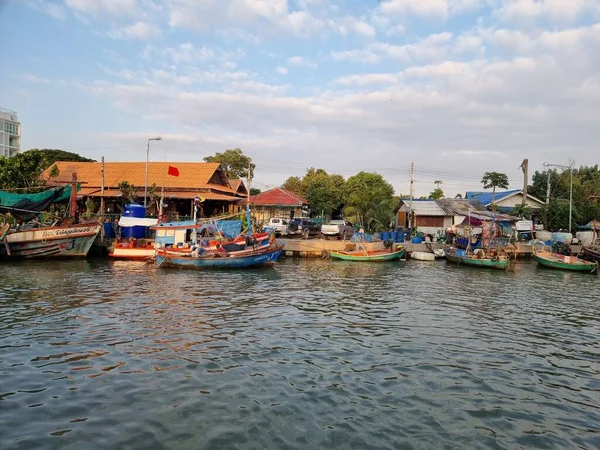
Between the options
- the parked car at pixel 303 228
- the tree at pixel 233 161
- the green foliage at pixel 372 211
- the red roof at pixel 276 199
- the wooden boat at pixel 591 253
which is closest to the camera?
the wooden boat at pixel 591 253

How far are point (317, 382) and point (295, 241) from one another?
2588cm

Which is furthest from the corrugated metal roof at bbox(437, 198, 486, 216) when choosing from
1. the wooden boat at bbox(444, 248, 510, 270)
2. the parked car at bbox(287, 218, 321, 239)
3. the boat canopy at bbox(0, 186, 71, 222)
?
the boat canopy at bbox(0, 186, 71, 222)

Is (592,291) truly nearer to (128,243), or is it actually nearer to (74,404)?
(74,404)

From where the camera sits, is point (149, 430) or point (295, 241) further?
point (295, 241)

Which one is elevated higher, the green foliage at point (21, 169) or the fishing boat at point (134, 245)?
the green foliage at point (21, 169)

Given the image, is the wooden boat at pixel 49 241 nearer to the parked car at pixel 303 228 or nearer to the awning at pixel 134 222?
the awning at pixel 134 222

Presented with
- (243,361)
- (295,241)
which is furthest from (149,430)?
(295,241)

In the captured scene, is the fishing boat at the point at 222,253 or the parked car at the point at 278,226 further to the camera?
the parked car at the point at 278,226

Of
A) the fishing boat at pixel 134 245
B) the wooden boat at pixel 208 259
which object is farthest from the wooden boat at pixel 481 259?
the fishing boat at pixel 134 245

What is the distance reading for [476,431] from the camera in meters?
7.04

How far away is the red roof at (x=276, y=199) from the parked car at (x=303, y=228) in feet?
28.0

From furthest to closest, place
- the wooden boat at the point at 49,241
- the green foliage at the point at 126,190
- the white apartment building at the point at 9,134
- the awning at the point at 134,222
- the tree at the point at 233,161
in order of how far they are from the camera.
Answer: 1. the white apartment building at the point at 9,134
2. the tree at the point at 233,161
3. the green foliage at the point at 126,190
4. the awning at the point at 134,222
5. the wooden boat at the point at 49,241

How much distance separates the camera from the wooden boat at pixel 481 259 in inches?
1156

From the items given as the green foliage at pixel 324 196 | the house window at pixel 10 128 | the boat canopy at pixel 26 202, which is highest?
the house window at pixel 10 128
